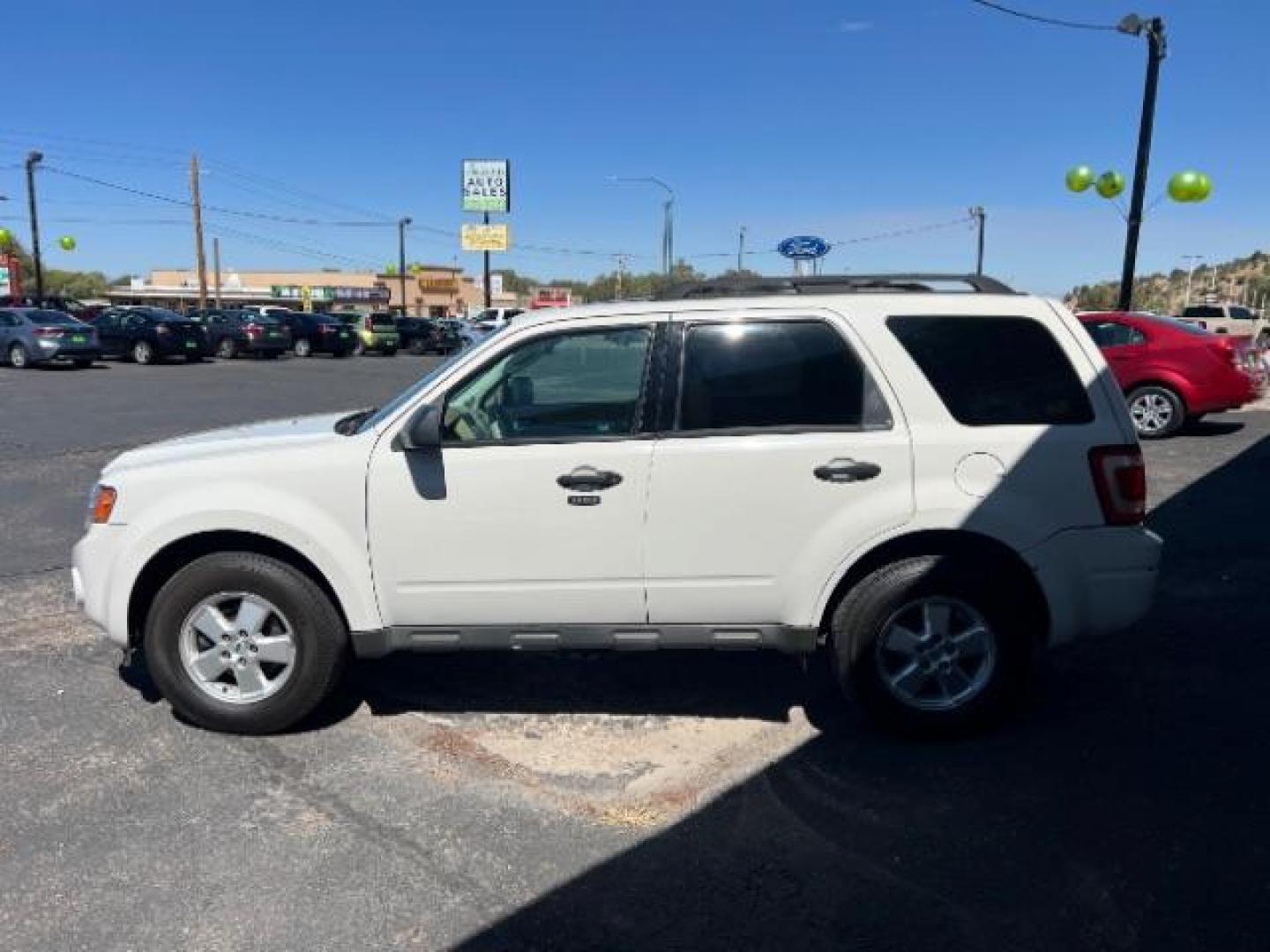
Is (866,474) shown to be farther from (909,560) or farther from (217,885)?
(217,885)

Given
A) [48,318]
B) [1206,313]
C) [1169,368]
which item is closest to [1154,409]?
[1169,368]

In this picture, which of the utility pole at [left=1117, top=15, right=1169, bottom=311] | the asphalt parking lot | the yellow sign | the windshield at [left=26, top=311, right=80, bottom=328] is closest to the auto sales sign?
the yellow sign

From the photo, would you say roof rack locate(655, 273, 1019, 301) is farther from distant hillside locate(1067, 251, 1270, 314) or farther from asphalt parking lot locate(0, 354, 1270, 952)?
distant hillside locate(1067, 251, 1270, 314)

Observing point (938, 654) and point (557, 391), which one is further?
point (557, 391)

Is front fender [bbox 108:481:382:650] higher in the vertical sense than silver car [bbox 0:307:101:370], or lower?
lower

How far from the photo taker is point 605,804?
349 cm

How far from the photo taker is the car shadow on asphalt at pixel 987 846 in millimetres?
2760

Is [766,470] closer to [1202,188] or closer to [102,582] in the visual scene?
[102,582]

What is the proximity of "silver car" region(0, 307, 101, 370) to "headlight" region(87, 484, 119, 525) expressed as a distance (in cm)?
2382

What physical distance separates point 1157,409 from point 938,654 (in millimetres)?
9849

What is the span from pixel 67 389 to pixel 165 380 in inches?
108

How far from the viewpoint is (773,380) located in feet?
12.6

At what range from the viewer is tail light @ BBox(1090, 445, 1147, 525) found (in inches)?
146

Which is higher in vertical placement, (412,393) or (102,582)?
(412,393)
